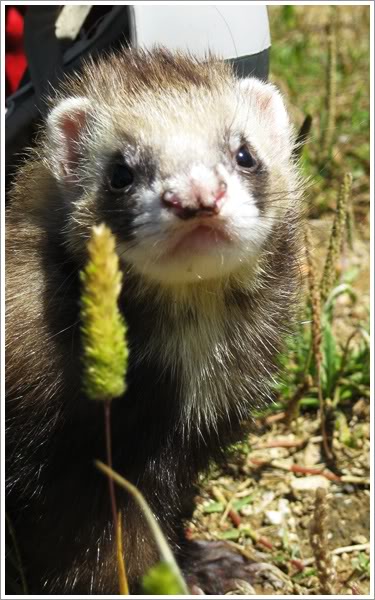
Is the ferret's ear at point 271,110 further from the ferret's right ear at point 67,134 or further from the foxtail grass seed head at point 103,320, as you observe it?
the foxtail grass seed head at point 103,320

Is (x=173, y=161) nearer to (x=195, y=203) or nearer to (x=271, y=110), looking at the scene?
(x=195, y=203)

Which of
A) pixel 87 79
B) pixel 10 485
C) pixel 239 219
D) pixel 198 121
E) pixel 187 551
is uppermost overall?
pixel 87 79

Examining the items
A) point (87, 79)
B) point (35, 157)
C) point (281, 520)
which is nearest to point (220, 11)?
point (87, 79)

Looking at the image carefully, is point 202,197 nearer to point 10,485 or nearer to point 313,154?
point 10,485

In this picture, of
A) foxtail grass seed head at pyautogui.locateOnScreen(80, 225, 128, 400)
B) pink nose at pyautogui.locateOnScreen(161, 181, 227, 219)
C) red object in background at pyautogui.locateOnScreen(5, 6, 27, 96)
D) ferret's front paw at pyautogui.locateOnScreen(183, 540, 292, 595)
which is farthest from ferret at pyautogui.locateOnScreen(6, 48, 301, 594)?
red object in background at pyautogui.locateOnScreen(5, 6, 27, 96)

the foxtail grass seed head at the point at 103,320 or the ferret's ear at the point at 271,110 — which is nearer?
the foxtail grass seed head at the point at 103,320

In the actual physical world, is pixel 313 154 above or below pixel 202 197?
above

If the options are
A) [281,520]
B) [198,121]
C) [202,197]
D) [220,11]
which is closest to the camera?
[202,197]

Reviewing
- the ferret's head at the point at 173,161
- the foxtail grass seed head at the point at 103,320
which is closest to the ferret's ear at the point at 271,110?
the ferret's head at the point at 173,161
